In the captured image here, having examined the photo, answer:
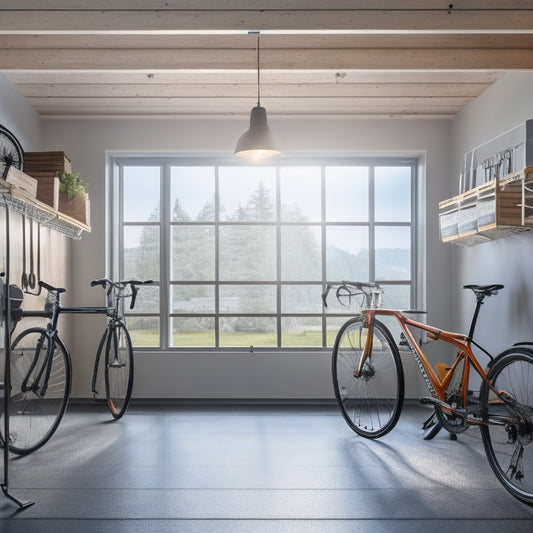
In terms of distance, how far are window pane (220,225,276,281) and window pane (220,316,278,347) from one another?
340mm

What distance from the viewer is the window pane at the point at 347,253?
5.01m

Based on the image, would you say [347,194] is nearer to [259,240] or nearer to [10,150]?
[259,240]

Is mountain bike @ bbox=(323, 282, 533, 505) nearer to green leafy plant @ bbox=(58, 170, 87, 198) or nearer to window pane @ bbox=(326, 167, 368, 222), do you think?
window pane @ bbox=(326, 167, 368, 222)

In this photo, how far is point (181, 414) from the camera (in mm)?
4402

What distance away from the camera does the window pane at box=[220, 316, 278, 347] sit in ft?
16.2

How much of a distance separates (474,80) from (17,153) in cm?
306

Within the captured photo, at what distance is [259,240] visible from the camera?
5020 mm

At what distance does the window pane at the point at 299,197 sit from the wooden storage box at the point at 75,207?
1.61 meters

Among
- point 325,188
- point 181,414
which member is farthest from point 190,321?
point 325,188

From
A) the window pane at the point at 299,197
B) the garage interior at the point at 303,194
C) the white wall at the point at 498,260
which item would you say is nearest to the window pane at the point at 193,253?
the garage interior at the point at 303,194

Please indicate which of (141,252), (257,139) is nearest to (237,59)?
(257,139)

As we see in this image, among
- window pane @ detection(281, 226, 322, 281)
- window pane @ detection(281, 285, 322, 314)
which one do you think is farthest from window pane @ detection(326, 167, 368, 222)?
window pane @ detection(281, 285, 322, 314)

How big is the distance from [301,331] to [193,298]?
934mm

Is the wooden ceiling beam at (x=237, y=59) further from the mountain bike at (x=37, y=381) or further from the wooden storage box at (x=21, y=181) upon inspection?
the mountain bike at (x=37, y=381)
